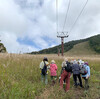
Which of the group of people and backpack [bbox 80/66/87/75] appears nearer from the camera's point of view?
the group of people

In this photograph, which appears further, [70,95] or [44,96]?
[70,95]

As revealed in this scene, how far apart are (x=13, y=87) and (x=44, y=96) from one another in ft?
3.63

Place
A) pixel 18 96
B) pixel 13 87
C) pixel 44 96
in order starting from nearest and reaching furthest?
pixel 18 96 → pixel 13 87 → pixel 44 96

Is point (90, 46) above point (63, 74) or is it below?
above

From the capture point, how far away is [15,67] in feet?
18.3

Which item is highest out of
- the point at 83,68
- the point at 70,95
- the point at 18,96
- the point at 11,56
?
the point at 11,56

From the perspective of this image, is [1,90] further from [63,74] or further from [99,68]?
[99,68]

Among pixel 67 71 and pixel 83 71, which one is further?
pixel 83 71

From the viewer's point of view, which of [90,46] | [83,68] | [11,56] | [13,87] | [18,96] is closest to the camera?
[18,96]

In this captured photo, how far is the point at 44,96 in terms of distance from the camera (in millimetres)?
3584

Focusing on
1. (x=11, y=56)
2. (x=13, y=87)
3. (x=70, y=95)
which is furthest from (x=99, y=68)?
(x=13, y=87)

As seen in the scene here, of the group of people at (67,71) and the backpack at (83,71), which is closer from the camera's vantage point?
the group of people at (67,71)

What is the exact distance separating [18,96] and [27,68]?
2.69 m

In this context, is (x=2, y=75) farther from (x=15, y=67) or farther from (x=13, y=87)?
(x=15, y=67)
